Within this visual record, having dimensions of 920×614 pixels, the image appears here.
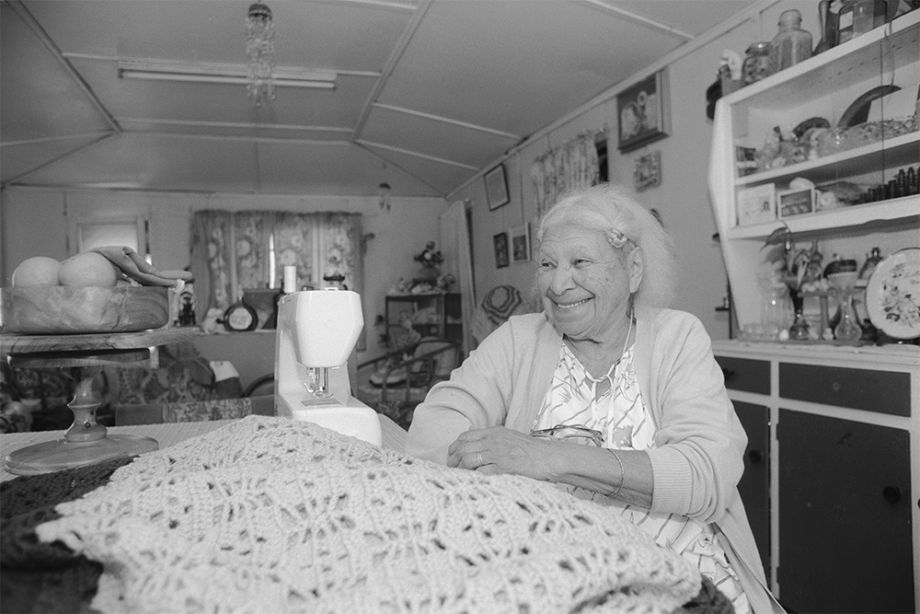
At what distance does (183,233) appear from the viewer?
7.96m

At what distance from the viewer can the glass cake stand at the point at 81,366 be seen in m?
1.10

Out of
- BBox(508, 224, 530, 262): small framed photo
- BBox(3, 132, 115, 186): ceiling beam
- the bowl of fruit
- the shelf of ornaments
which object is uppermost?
BBox(3, 132, 115, 186): ceiling beam

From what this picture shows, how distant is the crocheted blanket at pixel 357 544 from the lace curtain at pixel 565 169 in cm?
389

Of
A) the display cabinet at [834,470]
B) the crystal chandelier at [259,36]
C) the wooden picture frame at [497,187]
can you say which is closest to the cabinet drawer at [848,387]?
the display cabinet at [834,470]

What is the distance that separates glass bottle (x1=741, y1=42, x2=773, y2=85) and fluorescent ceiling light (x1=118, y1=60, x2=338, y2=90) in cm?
297

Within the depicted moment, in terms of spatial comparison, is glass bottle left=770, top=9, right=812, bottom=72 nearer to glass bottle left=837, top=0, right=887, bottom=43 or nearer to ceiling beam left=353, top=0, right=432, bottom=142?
glass bottle left=837, top=0, right=887, bottom=43

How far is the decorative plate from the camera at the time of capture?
6.87 ft

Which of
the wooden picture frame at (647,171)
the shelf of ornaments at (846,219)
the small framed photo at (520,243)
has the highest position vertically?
the wooden picture frame at (647,171)

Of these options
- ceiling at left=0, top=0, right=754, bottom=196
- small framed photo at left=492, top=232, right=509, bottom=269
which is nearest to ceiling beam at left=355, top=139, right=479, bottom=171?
ceiling at left=0, top=0, right=754, bottom=196

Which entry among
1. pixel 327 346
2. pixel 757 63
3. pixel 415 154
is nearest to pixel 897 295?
pixel 757 63

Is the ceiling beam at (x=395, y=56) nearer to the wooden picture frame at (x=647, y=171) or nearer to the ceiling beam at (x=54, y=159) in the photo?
the wooden picture frame at (x=647, y=171)

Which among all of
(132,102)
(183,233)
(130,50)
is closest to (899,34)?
(130,50)

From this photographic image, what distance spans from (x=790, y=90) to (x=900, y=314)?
3.56 feet

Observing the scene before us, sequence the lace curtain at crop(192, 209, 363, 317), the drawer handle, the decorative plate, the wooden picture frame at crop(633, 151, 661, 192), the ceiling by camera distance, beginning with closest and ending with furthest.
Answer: the drawer handle < the decorative plate < the ceiling < the wooden picture frame at crop(633, 151, 661, 192) < the lace curtain at crop(192, 209, 363, 317)
